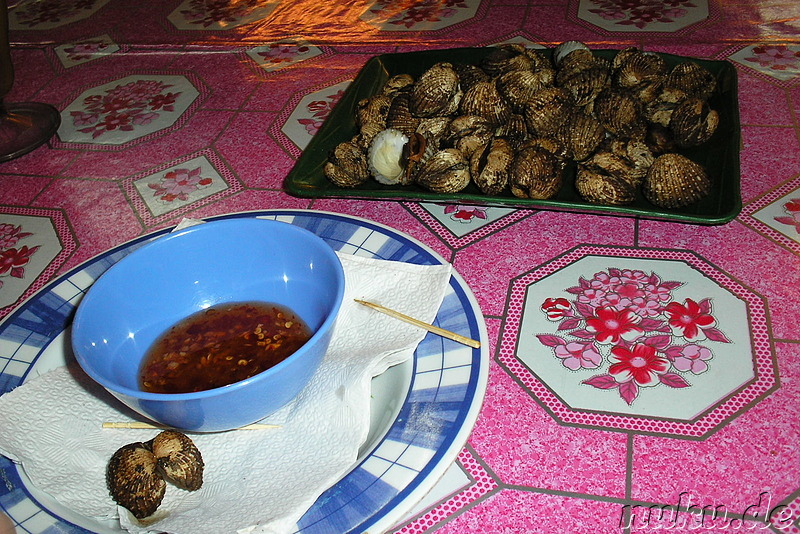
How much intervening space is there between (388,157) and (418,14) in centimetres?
89

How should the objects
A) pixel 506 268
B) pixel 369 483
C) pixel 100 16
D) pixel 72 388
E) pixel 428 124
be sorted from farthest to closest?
pixel 100 16
pixel 428 124
pixel 506 268
pixel 72 388
pixel 369 483

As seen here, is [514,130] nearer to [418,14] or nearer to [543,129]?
[543,129]

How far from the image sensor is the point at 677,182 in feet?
2.48

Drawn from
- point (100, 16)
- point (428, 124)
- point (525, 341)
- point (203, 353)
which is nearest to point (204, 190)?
point (428, 124)

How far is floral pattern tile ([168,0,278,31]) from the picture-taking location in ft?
5.58

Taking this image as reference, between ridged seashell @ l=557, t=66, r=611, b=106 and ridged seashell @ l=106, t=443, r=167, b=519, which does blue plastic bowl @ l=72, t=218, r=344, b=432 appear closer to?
ridged seashell @ l=106, t=443, r=167, b=519

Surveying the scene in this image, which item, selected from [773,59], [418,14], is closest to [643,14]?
[773,59]

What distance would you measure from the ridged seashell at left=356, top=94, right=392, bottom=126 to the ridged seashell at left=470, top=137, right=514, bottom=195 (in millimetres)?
212

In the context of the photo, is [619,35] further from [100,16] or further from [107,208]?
[100,16]

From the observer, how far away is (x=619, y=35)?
138cm

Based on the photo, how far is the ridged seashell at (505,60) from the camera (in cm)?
99

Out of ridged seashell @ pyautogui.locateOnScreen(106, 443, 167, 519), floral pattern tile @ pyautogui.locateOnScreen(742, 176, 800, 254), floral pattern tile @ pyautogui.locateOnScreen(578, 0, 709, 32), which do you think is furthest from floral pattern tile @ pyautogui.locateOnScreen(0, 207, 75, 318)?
floral pattern tile @ pyautogui.locateOnScreen(578, 0, 709, 32)

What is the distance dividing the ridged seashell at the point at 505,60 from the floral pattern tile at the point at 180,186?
1.46 ft

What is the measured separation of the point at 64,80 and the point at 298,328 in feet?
4.01
